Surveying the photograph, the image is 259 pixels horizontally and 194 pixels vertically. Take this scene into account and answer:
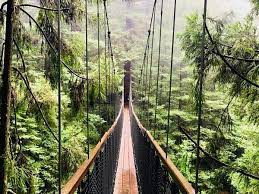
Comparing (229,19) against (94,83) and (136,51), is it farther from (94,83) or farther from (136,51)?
(136,51)

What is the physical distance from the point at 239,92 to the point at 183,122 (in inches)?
182

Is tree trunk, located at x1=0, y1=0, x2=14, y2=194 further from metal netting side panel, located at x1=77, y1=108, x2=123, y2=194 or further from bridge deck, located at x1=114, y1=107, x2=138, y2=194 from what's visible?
bridge deck, located at x1=114, y1=107, x2=138, y2=194

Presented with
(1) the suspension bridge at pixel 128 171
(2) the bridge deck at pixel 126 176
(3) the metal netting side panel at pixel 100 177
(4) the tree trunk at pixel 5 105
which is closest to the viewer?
(1) the suspension bridge at pixel 128 171

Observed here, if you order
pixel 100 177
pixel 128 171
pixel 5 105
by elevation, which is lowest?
pixel 128 171

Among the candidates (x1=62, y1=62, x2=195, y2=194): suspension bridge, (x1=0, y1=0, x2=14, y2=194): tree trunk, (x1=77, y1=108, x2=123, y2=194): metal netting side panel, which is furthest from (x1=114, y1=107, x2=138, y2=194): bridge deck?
(x1=0, y1=0, x2=14, y2=194): tree trunk

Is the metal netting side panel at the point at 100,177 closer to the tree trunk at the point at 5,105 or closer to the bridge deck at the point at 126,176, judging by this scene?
the bridge deck at the point at 126,176

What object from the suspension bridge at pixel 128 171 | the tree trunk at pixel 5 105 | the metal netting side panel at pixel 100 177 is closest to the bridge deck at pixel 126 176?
the suspension bridge at pixel 128 171

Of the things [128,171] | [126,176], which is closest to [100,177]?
[126,176]

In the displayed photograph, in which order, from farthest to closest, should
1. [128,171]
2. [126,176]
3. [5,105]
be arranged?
1. [128,171]
2. [126,176]
3. [5,105]

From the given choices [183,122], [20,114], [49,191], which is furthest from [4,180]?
[183,122]

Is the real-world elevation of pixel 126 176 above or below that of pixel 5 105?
below

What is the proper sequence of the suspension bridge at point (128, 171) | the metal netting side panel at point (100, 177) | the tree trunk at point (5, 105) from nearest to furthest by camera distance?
1. the suspension bridge at point (128, 171)
2. the metal netting side panel at point (100, 177)
3. the tree trunk at point (5, 105)

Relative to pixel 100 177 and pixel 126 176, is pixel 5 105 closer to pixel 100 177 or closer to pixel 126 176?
pixel 100 177

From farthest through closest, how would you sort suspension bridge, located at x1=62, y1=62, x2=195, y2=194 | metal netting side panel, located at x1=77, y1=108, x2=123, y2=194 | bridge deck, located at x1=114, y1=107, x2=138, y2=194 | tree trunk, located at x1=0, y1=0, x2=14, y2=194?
bridge deck, located at x1=114, y1=107, x2=138, y2=194 < tree trunk, located at x1=0, y1=0, x2=14, y2=194 < metal netting side panel, located at x1=77, y1=108, x2=123, y2=194 < suspension bridge, located at x1=62, y1=62, x2=195, y2=194
